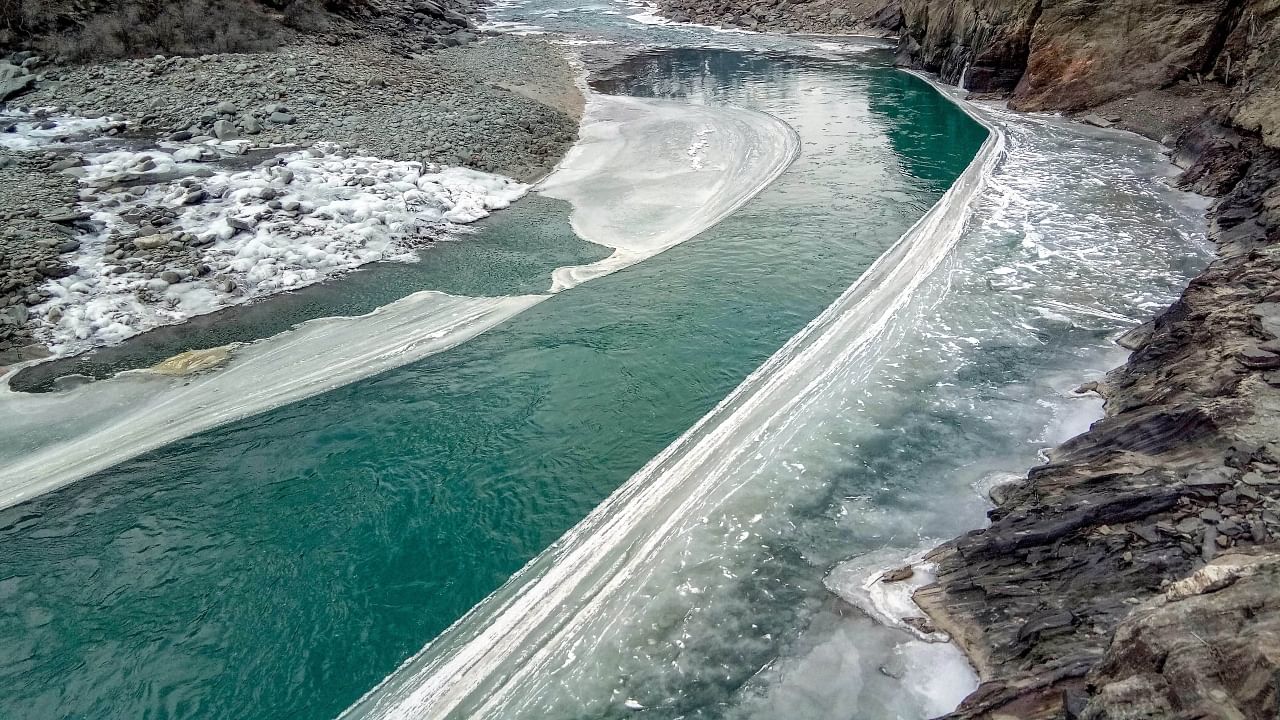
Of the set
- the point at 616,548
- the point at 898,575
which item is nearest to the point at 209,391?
the point at 616,548

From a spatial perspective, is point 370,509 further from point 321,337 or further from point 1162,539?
point 1162,539

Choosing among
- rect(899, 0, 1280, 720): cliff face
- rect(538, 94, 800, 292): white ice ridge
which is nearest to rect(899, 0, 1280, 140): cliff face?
rect(899, 0, 1280, 720): cliff face

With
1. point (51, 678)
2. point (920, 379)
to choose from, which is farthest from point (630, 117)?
point (51, 678)

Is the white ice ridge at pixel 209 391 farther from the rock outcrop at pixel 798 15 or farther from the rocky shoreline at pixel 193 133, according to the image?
the rock outcrop at pixel 798 15

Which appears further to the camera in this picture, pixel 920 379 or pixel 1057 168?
pixel 1057 168

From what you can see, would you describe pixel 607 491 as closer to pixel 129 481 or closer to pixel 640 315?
pixel 640 315
